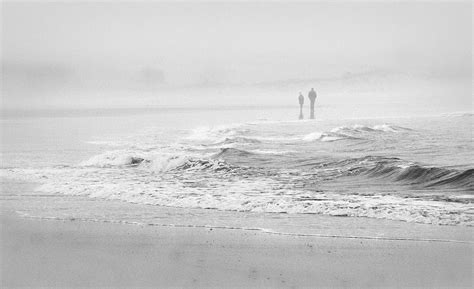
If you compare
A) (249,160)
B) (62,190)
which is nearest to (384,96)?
(249,160)

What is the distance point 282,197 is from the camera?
9.91m

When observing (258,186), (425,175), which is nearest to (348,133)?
(425,175)

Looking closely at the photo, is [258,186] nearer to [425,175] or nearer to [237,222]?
[425,175]

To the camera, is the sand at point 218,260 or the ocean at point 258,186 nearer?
the sand at point 218,260

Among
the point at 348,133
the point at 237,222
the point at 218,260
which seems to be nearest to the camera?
the point at 218,260

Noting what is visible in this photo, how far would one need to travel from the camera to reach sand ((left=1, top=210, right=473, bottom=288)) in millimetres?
5727

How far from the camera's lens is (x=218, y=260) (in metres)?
6.34

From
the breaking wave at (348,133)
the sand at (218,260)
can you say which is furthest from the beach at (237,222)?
the breaking wave at (348,133)

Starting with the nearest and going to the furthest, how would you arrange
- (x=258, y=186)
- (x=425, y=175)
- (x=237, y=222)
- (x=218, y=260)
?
(x=218, y=260)
(x=237, y=222)
(x=258, y=186)
(x=425, y=175)

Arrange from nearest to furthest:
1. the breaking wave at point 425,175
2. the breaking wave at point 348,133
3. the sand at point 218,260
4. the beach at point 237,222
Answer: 1. the sand at point 218,260
2. the beach at point 237,222
3. the breaking wave at point 425,175
4. the breaking wave at point 348,133

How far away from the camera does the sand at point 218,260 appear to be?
18.8 ft

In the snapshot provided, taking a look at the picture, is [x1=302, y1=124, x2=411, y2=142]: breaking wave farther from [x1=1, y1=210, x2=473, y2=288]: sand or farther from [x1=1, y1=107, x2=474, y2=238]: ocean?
[x1=1, y1=210, x2=473, y2=288]: sand

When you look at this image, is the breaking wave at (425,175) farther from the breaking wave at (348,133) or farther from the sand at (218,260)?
the breaking wave at (348,133)

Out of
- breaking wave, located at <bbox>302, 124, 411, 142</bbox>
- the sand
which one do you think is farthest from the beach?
breaking wave, located at <bbox>302, 124, 411, 142</bbox>
